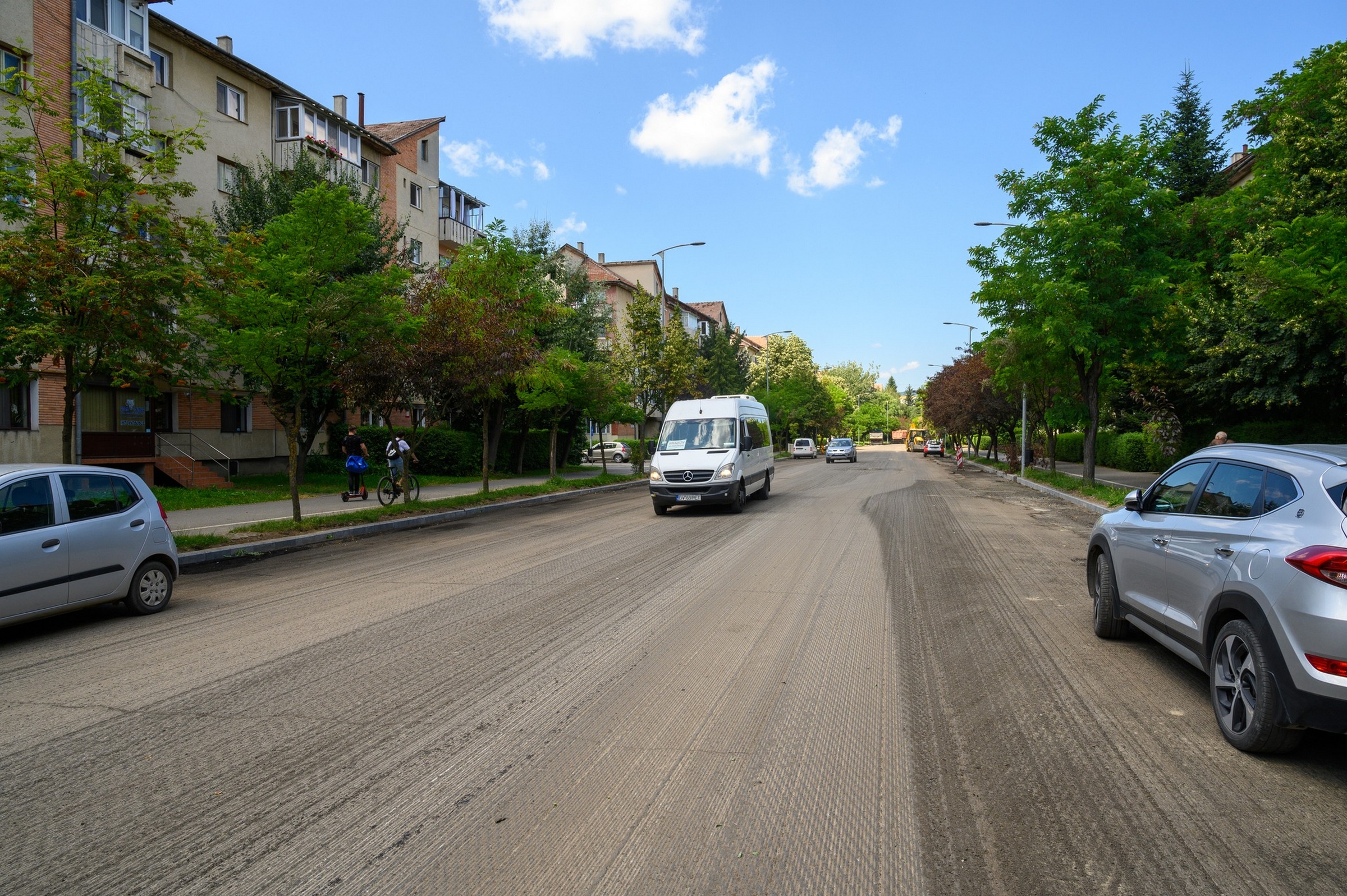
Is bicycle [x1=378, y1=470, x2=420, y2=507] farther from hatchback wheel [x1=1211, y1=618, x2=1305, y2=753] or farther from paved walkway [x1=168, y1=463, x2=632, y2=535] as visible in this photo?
hatchback wheel [x1=1211, y1=618, x2=1305, y2=753]

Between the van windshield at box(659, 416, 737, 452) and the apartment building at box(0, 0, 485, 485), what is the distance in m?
10.5

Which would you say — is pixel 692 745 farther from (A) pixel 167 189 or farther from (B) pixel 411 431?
(B) pixel 411 431

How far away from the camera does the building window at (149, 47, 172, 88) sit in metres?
26.1

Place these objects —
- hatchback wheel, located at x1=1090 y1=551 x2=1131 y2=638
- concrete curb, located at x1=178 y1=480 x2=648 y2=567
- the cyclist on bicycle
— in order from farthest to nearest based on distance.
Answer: the cyclist on bicycle, concrete curb, located at x1=178 y1=480 x2=648 y2=567, hatchback wheel, located at x1=1090 y1=551 x2=1131 y2=638

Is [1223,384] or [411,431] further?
[411,431]

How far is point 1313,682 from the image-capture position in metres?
3.66

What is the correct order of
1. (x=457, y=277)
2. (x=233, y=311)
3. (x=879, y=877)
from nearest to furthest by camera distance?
(x=879, y=877)
(x=233, y=311)
(x=457, y=277)

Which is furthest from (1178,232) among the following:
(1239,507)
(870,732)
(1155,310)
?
Answer: (870,732)

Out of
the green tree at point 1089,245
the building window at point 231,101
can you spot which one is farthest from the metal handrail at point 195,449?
the green tree at point 1089,245

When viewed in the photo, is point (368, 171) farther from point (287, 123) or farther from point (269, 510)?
point (269, 510)

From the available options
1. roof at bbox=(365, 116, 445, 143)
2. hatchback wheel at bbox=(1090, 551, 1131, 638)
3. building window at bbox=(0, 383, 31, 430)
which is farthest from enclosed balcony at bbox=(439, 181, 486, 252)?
hatchback wheel at bbox=(1090, 551, 1131, 638)

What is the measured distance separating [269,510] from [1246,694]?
719 inches

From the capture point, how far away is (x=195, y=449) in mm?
26453

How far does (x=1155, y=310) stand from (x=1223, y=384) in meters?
2.89
